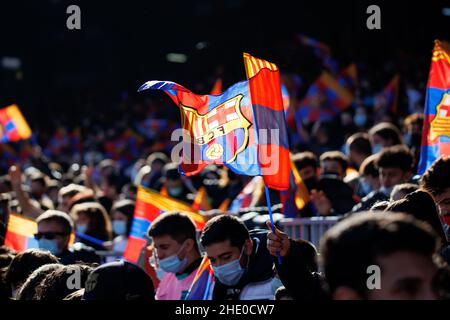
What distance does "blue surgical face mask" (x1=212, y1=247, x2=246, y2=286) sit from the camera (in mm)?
4926

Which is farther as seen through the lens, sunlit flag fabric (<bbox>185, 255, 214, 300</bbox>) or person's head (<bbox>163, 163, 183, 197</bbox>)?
person's head (<bbox>163, 163, 183, 197</bbox>)

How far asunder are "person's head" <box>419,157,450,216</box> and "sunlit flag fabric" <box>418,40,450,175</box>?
1178mm

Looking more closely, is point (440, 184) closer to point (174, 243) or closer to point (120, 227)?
point (174, 243)

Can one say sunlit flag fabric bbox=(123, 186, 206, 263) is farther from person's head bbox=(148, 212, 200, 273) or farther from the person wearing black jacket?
the person wearing black jacket

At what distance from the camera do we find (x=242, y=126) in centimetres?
475

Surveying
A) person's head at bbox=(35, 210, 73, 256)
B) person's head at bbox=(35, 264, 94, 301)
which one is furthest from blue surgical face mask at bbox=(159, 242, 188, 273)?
person's head at bbox=(35, 210, 73, 256)

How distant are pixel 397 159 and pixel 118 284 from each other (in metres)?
3.51

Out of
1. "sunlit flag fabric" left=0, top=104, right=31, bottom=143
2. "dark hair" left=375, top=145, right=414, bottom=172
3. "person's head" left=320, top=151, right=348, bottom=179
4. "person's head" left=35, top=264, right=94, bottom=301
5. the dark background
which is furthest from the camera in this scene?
the dark background

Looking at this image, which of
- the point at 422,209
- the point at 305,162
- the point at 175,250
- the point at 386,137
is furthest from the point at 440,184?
the point at 386,137

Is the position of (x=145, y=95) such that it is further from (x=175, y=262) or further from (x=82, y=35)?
(x=175, y=262)

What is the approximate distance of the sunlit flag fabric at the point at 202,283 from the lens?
518 centimetres

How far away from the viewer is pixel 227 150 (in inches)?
189

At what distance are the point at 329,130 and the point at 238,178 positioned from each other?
8.50 feet
